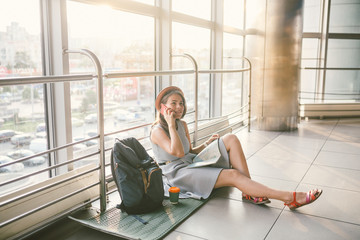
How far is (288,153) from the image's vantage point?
13.4 ft

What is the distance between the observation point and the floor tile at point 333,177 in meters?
3.02

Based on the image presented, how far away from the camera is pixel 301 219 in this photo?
2.35 meters

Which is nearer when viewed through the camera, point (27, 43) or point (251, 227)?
point (251, 227)

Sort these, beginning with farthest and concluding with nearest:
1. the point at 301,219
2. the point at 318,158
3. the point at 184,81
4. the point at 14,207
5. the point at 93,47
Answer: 1. the point at 184,81
2. the point at 318,158
3. the point at 93,47
4. the point at 301,219
5. the point at 14,207

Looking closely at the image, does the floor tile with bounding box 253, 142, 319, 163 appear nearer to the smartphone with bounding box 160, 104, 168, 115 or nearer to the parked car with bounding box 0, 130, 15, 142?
the smartphone with bounding box 160, 104, 168, 115

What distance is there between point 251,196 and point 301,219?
39 cm

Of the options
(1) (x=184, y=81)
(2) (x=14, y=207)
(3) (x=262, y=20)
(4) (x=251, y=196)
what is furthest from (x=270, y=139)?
(2) (x=14, y=207)

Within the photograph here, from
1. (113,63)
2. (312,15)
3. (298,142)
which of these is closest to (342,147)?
(298,142)

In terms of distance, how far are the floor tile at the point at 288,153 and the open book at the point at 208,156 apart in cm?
136

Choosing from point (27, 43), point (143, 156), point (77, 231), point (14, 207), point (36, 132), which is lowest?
point (77, 231)

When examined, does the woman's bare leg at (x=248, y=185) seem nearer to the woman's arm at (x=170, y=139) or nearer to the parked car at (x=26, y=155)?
the woman's arm at (x=170, y=139)

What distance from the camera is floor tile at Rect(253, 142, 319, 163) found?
3863 millimetres

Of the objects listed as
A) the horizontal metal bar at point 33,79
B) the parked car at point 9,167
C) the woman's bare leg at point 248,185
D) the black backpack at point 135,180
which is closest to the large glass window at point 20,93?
the parked car at point 9,167

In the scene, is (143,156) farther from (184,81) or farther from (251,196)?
(184,81)
